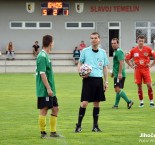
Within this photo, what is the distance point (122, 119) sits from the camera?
1576 centimetres

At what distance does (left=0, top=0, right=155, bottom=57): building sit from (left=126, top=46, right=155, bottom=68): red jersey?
1433 inches

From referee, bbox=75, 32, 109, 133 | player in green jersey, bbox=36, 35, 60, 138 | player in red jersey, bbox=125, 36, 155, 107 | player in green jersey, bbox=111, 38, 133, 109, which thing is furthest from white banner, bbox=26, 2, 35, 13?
player in green jersey, bbox=36, 35, 60, 138

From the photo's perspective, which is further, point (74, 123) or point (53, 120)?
point (74, 123)

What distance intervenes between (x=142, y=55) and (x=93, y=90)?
6263 millimetres

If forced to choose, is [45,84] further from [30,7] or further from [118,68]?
[30,7]

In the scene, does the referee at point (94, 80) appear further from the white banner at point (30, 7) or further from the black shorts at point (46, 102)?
the white banner at point (30, 7)

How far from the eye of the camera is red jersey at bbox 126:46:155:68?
62.7 feet

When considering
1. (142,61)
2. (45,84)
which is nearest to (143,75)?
(142,61)

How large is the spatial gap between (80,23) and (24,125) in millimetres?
42336

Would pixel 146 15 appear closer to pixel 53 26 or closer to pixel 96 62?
pixel 53 26

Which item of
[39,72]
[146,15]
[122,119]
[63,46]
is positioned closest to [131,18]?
[146,15]

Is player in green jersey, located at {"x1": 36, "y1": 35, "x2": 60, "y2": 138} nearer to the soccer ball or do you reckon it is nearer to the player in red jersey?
the soccer ball

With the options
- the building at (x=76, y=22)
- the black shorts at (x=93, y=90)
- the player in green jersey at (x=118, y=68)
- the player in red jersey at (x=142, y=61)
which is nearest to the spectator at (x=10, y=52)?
the building at (x=76, y=22)

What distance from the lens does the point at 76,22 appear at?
56.3m
